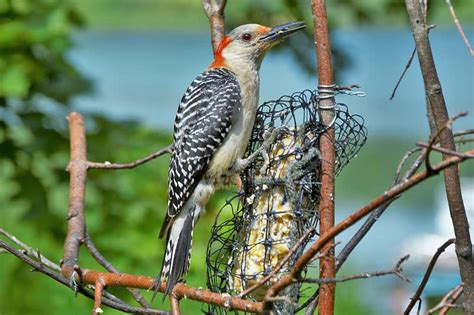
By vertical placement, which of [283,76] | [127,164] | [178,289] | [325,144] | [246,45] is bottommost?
[178,289]

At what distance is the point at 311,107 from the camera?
300cm

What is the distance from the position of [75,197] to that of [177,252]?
0.45 m

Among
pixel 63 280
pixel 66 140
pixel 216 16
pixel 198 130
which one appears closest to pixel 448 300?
pixel 63 280

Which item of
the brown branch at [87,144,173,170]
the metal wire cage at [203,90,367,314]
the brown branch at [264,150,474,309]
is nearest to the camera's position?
the brown branch at [264,150,474,309]

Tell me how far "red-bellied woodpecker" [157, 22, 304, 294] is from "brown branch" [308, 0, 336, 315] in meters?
1.00

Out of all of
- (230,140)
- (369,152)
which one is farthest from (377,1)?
(369,152)

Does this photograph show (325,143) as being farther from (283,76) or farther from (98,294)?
(283,76)

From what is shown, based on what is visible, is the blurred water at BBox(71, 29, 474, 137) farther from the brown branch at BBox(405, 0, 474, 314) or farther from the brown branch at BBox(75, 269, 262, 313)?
the brown branch at BBox(405, 0, 474, 314)

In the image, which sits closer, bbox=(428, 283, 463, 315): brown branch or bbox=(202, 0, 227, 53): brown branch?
bbox=(428, 283, 463, 315): brown branch

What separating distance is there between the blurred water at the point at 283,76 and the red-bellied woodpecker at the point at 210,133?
7833 millimetres

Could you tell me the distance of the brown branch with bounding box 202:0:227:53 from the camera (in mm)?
3451

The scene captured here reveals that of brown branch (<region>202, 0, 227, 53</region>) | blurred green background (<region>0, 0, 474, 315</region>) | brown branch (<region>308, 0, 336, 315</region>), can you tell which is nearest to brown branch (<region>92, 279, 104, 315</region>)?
brown branch (<region>308, 0, 336, 315</region>)

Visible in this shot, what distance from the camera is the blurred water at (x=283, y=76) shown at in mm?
14000

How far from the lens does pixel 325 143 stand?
8.59 feet
